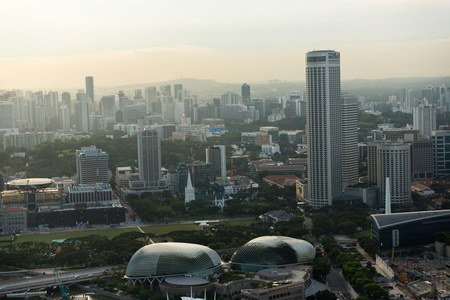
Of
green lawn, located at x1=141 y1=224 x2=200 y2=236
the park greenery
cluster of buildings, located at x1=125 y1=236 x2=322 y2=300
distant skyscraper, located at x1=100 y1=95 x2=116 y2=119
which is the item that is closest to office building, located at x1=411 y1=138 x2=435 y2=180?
green lawn, located at x1=141 y1=224 x2=200 y2=236

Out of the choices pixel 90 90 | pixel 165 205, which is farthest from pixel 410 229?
pixel 90 90

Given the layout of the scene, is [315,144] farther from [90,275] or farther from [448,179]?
[90,275]

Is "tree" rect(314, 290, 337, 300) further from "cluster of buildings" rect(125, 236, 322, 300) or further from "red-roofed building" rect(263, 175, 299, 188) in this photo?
"red-roofed building" rect(263, 175, 299, 188)

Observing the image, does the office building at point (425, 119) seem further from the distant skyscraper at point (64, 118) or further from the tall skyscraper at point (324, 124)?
the distant skyscraper at point (64, 118)

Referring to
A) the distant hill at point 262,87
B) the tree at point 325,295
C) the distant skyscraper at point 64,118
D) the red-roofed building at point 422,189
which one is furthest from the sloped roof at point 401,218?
the distant hill at point 262,87

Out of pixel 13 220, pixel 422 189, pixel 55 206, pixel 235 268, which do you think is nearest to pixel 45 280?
pixel 235 268

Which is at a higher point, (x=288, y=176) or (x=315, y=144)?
(x=315, y=144)
